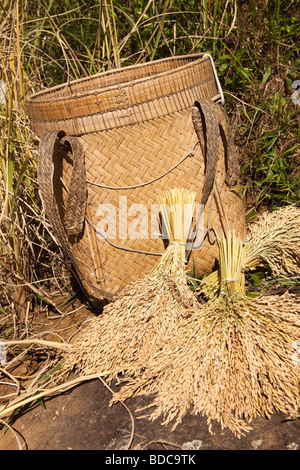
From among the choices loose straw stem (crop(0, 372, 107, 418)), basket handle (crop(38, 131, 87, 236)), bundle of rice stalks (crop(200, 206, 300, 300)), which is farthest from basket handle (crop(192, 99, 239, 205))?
loose straw stem (crop(0, 372, 107, 418))

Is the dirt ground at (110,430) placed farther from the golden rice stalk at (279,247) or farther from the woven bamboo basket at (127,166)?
the golden rice stalk at (279,247)

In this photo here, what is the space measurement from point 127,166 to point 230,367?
878 millimetres

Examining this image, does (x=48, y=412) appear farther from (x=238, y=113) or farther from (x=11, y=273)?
(x=238, y=113)

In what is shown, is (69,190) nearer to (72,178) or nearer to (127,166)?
(72,178)

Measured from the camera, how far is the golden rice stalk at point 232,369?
1357 mm

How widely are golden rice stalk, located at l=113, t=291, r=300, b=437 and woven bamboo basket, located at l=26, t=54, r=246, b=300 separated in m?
0.47

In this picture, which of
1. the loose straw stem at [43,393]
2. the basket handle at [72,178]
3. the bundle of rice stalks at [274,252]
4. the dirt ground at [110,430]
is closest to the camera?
the dirt ground at [110,430]

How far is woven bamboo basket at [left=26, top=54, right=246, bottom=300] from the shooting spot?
176 centimetres

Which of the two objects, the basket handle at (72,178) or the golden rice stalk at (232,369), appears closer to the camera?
the golden rice stalk at (232,369)

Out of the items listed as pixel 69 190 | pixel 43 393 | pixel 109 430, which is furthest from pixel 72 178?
pixel 109 430

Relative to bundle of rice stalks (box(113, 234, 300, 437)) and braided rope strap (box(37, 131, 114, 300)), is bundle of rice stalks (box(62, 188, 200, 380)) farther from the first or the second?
braided rope strap (box(37, 131, 114, 300))

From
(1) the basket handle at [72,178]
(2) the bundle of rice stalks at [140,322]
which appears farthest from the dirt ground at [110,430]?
(1) the basket handle at [72,178]

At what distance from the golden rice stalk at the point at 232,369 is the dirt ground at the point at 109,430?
32 millimetres

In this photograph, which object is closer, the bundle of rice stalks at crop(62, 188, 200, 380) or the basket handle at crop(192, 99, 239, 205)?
the bundle of rice stalks at crop(62, 188, 200, 380)
